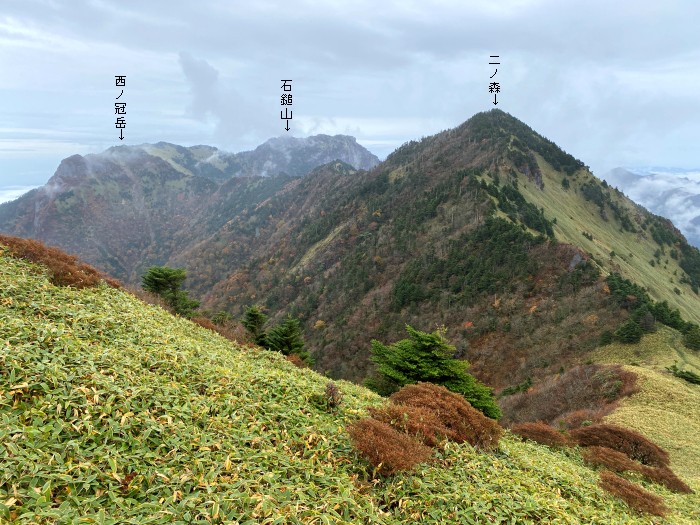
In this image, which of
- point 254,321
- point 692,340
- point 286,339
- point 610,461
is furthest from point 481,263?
point 610,461

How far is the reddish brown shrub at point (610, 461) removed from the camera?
16.2 metres

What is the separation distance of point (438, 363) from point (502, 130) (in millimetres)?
167460

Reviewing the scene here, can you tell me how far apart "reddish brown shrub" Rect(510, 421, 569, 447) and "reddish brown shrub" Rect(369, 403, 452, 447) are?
9484 mm

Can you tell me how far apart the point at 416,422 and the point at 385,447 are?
2.14 m

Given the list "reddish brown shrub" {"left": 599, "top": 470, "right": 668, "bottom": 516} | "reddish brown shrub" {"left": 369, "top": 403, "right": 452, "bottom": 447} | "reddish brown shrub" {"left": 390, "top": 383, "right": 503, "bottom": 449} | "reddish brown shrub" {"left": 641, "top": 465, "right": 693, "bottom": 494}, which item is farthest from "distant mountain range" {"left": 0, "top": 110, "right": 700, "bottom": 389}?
"reddish brown shrub" {"left": 369, "top": 403, "right": 452, "bottom": 447}

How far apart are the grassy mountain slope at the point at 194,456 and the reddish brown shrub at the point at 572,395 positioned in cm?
2431

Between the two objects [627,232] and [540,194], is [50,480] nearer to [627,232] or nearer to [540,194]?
[540,194]

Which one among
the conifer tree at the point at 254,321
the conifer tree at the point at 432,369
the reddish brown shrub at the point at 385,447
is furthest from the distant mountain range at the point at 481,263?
the reddish brown shrub at the point at 385,447

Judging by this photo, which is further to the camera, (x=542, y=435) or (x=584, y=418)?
(x=584, y=418)

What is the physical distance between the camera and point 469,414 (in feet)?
41.3

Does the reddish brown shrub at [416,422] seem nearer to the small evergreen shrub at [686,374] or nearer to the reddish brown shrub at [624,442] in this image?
the reddish brown shrub at [624,442]

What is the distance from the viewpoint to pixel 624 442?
19.4 m

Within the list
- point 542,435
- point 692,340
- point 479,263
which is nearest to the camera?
point 542,435

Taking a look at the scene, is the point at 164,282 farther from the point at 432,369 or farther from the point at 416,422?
the point at 416,422
